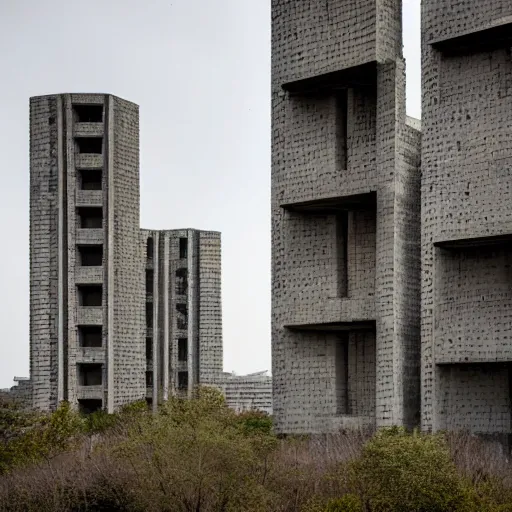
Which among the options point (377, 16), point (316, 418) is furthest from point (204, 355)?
point (377, 16)

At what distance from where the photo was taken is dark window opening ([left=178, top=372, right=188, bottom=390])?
48975 millimetres

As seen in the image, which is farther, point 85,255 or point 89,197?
point 85,255

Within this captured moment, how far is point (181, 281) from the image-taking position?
163ft

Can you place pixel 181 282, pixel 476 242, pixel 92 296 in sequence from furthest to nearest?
1. pixel 181 282
2. pixel 92 296
3. pixel 476 242

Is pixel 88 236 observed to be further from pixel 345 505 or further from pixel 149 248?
pixel 345 505

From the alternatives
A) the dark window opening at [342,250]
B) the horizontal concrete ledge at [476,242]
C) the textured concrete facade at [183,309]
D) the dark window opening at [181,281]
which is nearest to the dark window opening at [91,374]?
the textured concrete facade at [183,309]

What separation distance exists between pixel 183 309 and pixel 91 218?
8.19 meters

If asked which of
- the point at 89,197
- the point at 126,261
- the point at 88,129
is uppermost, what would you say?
the point at 88,129

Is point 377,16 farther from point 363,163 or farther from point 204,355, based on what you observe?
point 204,355

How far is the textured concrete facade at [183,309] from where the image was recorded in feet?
160

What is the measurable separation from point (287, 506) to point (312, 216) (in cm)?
803

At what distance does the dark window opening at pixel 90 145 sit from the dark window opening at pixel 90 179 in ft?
2.20

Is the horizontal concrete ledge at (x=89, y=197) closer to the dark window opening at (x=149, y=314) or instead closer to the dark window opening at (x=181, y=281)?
the dark window opening at (x=149, y=314)

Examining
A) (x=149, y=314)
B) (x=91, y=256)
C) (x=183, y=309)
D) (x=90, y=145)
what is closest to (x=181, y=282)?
(x=183, y=309)
